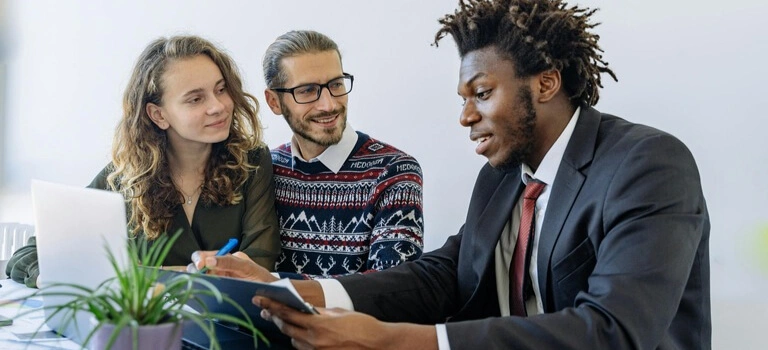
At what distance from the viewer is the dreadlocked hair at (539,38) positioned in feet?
5.67

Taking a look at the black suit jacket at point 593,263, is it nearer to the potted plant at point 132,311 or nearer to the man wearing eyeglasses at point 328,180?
the man wearing eyeglasses at point 328,180

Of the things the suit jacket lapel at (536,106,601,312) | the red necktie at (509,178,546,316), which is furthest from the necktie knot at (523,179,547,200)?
the suit jacket lapel at (536,106,601,312)

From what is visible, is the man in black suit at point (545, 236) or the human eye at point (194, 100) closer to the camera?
the man in black suit at point (545, 236)

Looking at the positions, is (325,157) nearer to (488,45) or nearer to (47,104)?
(488,45)

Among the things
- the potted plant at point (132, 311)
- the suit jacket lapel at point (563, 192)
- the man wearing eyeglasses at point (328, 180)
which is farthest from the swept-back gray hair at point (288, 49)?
the potted plant at point (132, 311)

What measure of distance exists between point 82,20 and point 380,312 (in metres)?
3.05

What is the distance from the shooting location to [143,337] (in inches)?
41.9

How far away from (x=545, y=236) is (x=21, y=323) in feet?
3.49

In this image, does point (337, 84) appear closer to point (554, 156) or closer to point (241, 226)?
point (241, 226)

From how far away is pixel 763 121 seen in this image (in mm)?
1989

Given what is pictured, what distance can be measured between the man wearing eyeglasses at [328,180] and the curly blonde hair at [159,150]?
0.12 meters

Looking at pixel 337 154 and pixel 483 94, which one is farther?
pixel 337 154

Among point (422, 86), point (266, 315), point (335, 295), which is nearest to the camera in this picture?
point (266, 315)

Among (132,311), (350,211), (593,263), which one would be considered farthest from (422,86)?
(132,311)
